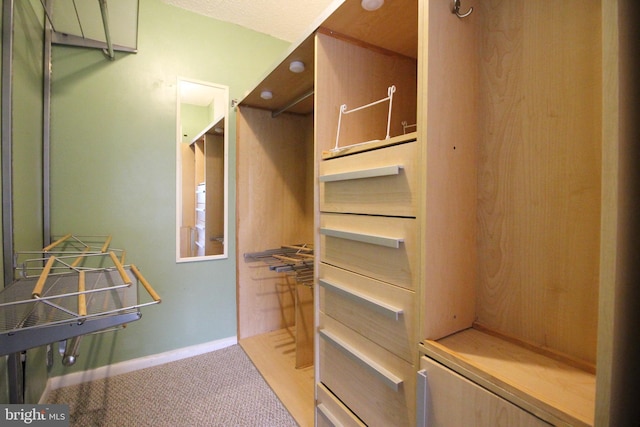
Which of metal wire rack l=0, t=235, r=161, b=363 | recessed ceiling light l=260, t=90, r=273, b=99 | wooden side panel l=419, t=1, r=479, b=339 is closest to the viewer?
metal wire rack l=0, t=235, r=161, b=363

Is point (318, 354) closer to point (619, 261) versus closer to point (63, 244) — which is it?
point (619, 261)

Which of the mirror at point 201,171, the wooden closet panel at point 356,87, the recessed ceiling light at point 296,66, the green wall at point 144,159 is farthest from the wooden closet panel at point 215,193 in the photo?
the wooden closet panel at point 356,87

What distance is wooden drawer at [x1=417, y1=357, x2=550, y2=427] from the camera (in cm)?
60

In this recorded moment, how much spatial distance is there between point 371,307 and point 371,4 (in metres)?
1.09

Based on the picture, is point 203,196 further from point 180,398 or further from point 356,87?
point 356,87

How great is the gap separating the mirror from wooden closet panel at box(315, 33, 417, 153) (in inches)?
50.0

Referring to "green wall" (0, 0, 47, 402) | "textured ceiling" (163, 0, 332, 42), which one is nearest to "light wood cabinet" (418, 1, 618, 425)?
"textured ceiling" (163, 0, 332, 42)

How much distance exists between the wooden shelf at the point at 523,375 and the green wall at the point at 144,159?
1.87 m

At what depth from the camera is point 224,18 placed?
2.13 m

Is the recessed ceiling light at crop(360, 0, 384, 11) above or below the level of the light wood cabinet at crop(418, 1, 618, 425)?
above

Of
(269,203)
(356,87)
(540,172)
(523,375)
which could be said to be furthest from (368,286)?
(269,203)

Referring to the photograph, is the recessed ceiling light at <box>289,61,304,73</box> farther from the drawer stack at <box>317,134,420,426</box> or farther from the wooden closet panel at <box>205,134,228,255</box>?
the wooden closet panel at <box>205,134,228,255</box>

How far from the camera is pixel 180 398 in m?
1.64

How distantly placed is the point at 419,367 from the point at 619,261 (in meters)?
0.55
